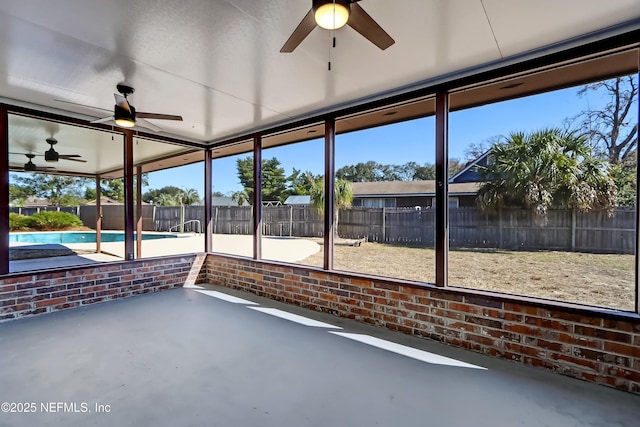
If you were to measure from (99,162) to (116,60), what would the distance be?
19.8 ft

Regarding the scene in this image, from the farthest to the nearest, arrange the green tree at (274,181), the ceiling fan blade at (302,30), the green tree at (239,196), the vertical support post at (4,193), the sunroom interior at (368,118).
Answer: the green tree at (239,196)
the green tree at (274,181)
the vertical support post at (4,193)
the sunroom interior at (368,118)
the ceiling fan blade at (302,30)

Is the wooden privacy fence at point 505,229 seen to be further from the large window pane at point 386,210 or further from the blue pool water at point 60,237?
the blue pool water at point 60,237

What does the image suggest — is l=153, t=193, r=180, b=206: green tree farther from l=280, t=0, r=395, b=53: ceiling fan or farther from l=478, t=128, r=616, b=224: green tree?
l=280, t=0, r=395, b=53: ceiling fan

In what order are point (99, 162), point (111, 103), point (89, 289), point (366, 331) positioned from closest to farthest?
point (366, 331)
point (111, 103)
point (89, 289)
point (99, 162)

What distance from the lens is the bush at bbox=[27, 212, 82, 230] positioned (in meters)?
11.0

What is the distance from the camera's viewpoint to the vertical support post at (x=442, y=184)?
9.75 ft

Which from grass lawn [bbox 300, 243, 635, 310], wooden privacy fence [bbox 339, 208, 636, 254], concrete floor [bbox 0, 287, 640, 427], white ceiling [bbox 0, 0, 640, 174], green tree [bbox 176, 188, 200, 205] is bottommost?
concrete floor [bbox 0, 287, 640, 427]

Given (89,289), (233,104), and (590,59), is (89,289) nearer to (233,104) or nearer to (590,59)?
(233,104)

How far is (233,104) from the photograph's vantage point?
12.1ft

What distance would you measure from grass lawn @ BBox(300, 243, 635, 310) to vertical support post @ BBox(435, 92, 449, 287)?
160 centimetres

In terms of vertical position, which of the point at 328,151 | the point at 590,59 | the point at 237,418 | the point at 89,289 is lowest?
the point at 237,418

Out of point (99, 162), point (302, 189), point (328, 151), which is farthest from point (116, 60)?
point (302, 189)

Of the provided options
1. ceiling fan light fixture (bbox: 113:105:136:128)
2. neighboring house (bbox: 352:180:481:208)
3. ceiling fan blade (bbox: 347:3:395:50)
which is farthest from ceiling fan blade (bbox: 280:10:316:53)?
neighboring house (bbox: 352:180:481:208)

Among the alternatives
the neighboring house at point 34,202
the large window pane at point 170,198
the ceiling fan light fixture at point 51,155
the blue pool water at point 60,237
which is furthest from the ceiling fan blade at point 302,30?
the blue pool water at point 60,237
